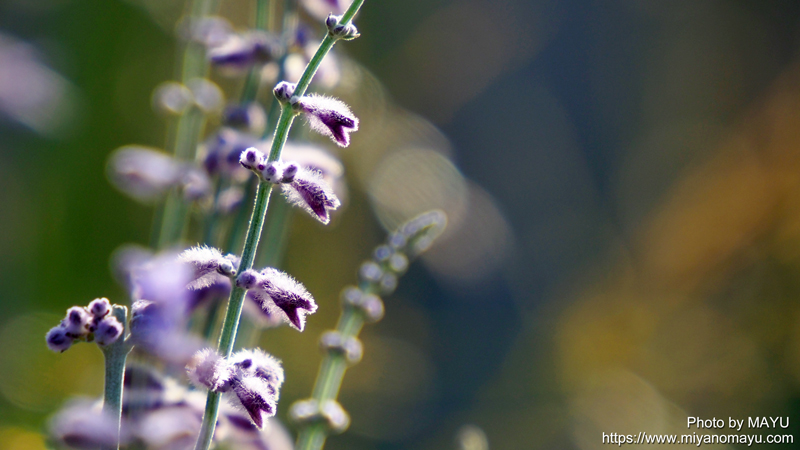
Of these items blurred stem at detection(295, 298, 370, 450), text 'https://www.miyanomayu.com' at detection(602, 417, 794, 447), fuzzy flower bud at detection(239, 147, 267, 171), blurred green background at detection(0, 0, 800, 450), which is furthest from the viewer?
blurred green background at detection(0, 0, 800, 450)

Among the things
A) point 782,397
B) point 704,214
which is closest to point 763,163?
point 704,214

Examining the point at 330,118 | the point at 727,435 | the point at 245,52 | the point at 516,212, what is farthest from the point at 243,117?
the point at 516,212

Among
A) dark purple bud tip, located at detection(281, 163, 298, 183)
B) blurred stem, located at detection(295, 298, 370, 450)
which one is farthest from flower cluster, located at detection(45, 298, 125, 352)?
blurred stem, located at detection(295, 298, 370, 450)

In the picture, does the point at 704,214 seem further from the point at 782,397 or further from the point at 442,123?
the point at 442,123

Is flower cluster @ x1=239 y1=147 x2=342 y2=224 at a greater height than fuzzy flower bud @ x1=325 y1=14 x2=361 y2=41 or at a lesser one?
lesser

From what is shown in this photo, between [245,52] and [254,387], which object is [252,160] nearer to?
[254,387]

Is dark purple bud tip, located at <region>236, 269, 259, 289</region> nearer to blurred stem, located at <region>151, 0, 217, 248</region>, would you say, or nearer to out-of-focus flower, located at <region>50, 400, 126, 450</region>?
out-of-focus flower, located at <region>50, 400, 126, 450</region>

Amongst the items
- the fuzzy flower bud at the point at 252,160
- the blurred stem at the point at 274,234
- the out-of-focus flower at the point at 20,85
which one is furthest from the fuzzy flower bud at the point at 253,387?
the out-of-focus flower at the point at 20,85

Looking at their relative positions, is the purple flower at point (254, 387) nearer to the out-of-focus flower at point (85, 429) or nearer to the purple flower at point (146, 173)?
the out-of-focus flower at point (85, 429)
